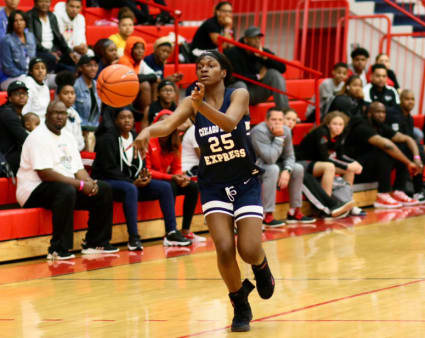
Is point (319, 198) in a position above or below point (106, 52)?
below

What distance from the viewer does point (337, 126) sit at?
11547mm

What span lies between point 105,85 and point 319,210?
372cm

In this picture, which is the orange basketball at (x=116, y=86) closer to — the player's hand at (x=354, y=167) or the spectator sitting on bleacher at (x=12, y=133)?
the spectator sitting on bleacher at (x=12, y=133)

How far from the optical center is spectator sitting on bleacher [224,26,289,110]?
12.3m

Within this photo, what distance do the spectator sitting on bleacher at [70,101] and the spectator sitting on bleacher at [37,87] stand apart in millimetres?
169

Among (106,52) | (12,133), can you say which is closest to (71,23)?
(106,52)

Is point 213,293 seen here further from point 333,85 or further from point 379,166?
point 333,85

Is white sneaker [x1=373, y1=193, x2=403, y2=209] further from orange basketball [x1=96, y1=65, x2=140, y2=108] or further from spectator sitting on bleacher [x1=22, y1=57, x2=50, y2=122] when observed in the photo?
spectator sitting on bleacher [x1=22, y1=57, x2=50, y2=122]

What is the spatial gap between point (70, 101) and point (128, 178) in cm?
114

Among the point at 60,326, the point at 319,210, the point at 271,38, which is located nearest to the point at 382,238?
the point at 319,210

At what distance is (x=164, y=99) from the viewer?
10.4 m

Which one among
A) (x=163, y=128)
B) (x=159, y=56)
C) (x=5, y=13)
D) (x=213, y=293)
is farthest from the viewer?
(x=159, y=56)

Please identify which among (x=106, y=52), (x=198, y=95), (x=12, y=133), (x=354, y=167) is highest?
(x=198, y=95)

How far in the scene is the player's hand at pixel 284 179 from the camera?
10.6 m
